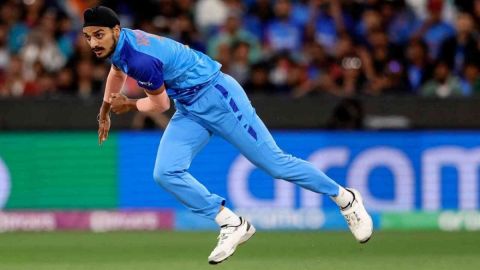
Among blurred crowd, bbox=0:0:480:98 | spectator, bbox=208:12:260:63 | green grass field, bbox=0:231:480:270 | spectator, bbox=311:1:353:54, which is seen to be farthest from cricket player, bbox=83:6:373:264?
spectator, bbox=311:1:353:54

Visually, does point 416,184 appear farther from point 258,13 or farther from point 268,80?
point 258,13

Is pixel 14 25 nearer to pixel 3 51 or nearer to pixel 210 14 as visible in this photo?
pixel 3 51

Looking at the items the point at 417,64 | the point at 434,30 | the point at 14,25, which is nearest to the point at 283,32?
the point at 417,64

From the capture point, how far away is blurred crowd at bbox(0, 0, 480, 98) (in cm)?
1261

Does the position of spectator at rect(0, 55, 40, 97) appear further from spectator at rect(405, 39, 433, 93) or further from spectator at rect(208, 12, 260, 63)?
spectator at rect(405, 39, 433, 93)

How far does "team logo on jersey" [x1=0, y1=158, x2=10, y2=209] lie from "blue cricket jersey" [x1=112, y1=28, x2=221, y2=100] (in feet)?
14.7

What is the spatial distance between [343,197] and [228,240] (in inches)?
35.7

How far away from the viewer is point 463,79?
1273 cm

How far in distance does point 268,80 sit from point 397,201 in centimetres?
206

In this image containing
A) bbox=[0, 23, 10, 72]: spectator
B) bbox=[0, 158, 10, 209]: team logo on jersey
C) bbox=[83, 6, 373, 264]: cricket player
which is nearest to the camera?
bbox=[83, 6, 373, 264]: cricket player

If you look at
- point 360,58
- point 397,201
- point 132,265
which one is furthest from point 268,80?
point 132,265

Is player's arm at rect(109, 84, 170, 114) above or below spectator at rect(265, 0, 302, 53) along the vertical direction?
above

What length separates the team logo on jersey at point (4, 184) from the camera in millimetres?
11523

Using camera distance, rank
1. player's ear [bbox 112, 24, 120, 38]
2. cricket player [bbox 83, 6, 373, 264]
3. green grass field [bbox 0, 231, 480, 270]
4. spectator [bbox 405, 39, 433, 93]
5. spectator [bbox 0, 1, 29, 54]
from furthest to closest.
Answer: spectator [bbox 0, 1, 29, 54] < spectator [bbox 405, 39, 433, 93] < green grass field [bbox 0, 231, 480, 270] < cricket player [bbox 83, 6, 373, 264] < player's ear [bbox 112, 24, 120, 38]
